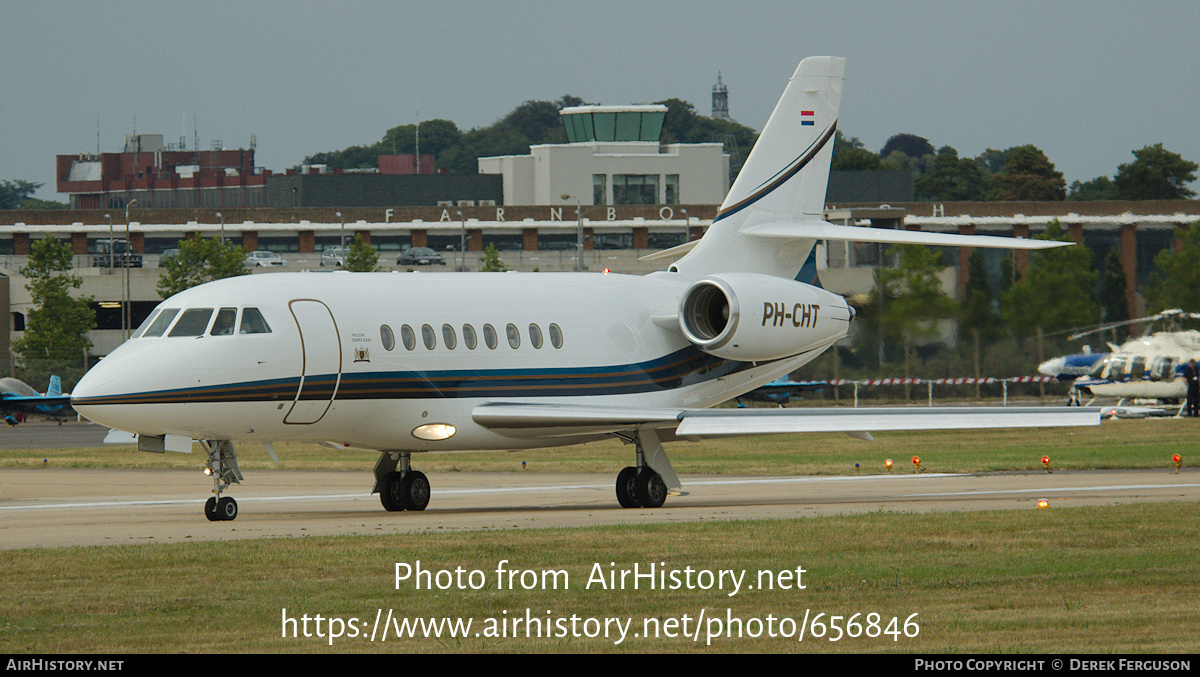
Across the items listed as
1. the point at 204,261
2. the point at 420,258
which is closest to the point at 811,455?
the point at 204,261

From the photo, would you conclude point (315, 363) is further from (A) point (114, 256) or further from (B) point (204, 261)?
(A) point (114, 256)

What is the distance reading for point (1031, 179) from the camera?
151m

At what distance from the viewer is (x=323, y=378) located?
68.0 ft

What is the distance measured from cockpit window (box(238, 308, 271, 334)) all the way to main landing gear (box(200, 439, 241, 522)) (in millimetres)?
1606

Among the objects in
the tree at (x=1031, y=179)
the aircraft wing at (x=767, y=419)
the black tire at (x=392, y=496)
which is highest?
the tree at (x=1031, y=179)

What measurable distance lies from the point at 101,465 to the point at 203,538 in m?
18.9

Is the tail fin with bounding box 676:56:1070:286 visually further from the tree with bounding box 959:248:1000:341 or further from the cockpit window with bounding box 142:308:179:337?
the tree with bounding box 959:248:1000:341

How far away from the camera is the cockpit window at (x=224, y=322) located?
20.2 metres

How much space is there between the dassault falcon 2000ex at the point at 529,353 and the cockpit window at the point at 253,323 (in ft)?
0.08

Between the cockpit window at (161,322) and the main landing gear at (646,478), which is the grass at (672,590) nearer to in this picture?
the cockpit window at (161,322)

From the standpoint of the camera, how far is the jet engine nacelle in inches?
958

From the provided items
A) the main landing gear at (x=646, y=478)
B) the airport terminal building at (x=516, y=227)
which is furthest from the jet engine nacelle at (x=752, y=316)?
the airport terminal building at (x=516, y=227)

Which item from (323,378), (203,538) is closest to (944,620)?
(203,538)

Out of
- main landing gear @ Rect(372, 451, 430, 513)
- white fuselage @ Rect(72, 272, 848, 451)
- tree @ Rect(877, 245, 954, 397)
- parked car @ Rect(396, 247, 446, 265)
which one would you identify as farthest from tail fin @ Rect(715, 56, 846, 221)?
parked car @ Rect(396, 247, 446, 265)
